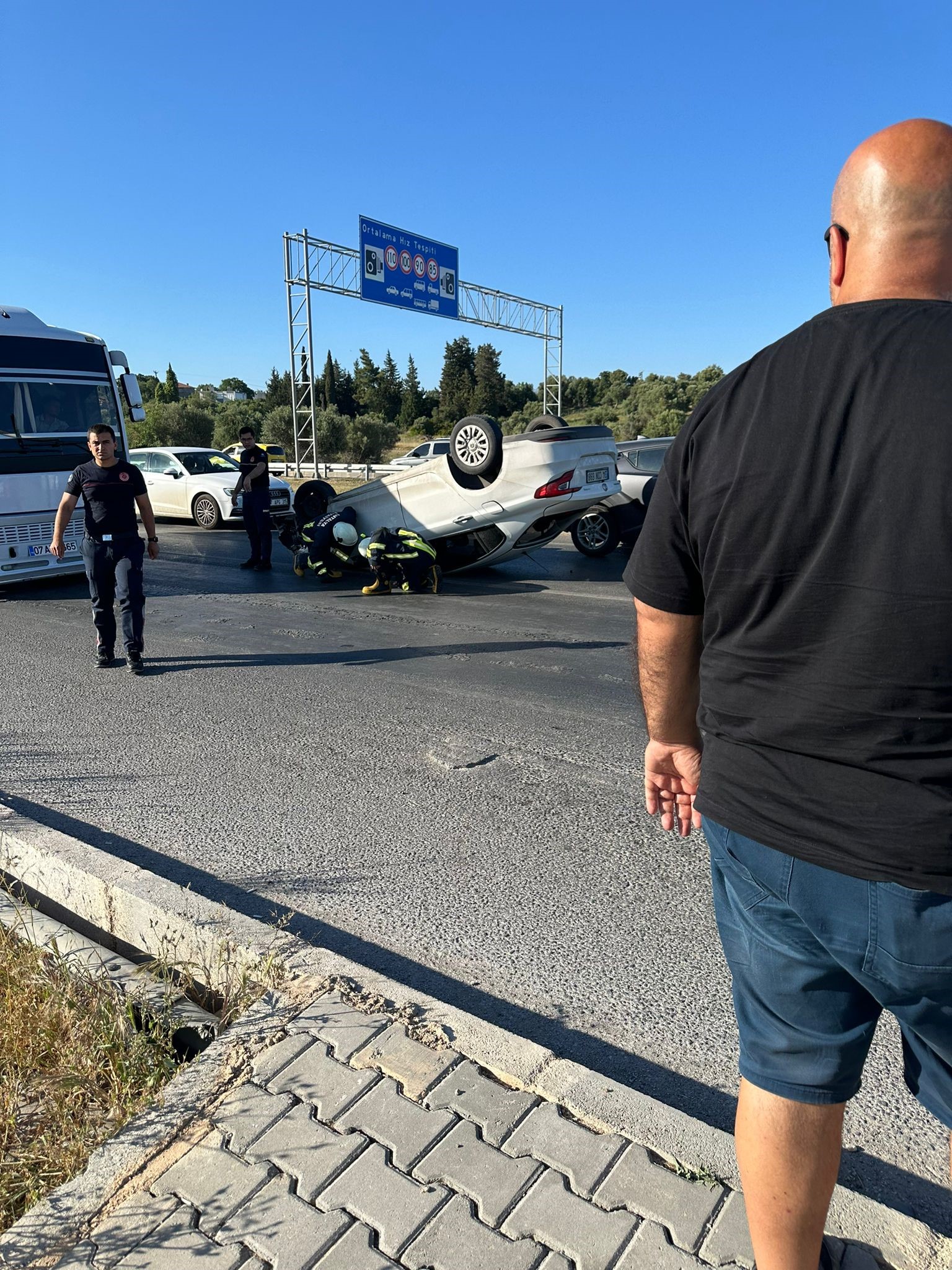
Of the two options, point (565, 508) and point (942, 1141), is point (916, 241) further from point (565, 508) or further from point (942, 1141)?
point (565, 508)

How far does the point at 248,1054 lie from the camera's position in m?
2.44

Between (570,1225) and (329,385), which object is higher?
(329,385)

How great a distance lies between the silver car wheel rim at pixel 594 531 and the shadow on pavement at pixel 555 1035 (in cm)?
994

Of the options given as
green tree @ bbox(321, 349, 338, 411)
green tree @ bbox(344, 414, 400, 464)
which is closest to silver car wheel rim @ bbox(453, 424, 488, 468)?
green tree @ bbox(344, 414, 400, 464)

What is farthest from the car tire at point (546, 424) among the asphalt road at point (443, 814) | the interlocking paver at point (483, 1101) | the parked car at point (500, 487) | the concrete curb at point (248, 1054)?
the interlocking paver at point (483, 1101)

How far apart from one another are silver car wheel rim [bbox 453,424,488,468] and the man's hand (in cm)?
865

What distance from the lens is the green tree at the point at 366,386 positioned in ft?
259

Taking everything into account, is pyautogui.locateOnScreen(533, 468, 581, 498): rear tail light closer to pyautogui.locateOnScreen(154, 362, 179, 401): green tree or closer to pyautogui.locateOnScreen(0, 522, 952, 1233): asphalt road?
pyautogui.locateOnScreen(0, 522, 952, 1233): asphalt road

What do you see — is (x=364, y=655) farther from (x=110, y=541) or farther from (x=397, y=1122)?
(x=397, y=1122)

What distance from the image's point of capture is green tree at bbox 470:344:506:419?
2849 inches

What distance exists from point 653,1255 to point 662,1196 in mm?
141

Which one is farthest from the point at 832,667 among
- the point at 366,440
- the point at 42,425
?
the point at 366,440

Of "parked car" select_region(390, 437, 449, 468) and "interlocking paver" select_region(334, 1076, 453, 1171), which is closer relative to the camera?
"interlocking paver" select_region(334, 1076, 453, 1171)

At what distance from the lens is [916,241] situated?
148 centimetres
